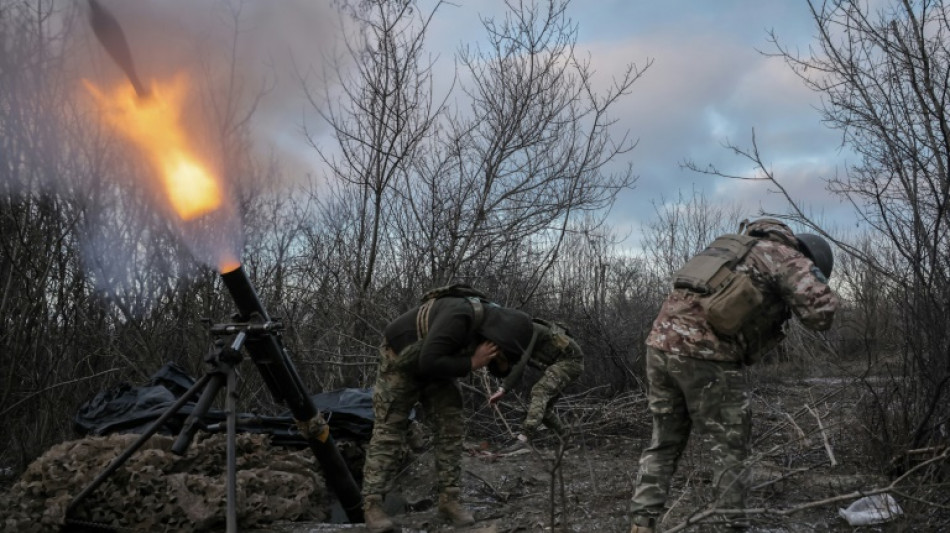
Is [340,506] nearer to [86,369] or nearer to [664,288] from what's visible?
[86,369]

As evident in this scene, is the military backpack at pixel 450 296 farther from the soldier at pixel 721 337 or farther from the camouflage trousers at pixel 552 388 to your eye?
the soldier at pixel 721 337

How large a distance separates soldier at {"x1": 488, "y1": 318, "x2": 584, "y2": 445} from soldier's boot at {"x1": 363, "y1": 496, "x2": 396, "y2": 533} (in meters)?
0.97

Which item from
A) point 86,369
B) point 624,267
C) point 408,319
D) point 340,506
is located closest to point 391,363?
point 408,319

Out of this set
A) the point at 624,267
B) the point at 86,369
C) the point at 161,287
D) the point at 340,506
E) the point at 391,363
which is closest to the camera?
the point at 391,363

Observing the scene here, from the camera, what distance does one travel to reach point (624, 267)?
17.5 metres

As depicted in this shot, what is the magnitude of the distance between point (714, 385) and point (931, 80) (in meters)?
2.91

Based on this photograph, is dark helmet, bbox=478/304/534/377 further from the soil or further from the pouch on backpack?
Answer: the pouch on backpack

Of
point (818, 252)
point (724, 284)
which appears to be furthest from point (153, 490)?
point (818, 252)

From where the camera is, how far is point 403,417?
4.88 metres

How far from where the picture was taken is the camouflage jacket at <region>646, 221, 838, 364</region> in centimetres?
363

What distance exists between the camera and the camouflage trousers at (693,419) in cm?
374

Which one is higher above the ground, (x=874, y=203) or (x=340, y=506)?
(x=874, y=203)

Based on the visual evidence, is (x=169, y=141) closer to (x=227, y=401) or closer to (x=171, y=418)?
(x=227, y=401)

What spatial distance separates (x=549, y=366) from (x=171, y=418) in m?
2.71
